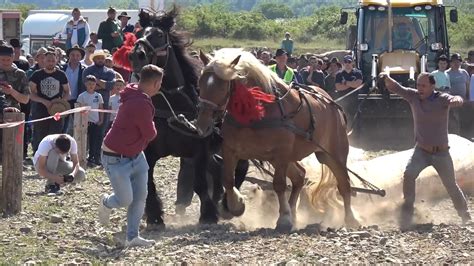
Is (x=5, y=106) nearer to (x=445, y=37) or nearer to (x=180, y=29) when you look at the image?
(x=180, y=29)

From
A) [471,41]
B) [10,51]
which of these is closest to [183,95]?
[10,51]

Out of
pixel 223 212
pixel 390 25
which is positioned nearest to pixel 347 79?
pixel 390 25

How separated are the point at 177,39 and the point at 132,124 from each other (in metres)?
2.15

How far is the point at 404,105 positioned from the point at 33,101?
25.6 feet

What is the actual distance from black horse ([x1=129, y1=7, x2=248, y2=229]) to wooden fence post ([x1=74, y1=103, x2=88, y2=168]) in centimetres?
477

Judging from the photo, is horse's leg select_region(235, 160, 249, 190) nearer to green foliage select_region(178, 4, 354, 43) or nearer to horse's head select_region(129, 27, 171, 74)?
horse's head select_region(129, 27, 171, 74)

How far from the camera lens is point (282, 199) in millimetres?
10844

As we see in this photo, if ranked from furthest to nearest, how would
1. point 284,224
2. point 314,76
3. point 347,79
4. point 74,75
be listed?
point 314,76
point 347,79
point 74,75
point 284,224

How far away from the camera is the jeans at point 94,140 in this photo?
1692cm

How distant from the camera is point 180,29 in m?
11.7

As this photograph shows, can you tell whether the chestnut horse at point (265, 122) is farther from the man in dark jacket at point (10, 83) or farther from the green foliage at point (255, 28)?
the green foliage at point (255, 28)

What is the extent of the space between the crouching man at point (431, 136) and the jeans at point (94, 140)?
653 cm

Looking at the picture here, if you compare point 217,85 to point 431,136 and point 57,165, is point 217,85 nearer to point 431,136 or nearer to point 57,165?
point 57,165

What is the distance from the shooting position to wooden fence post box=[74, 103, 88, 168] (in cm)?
1611
